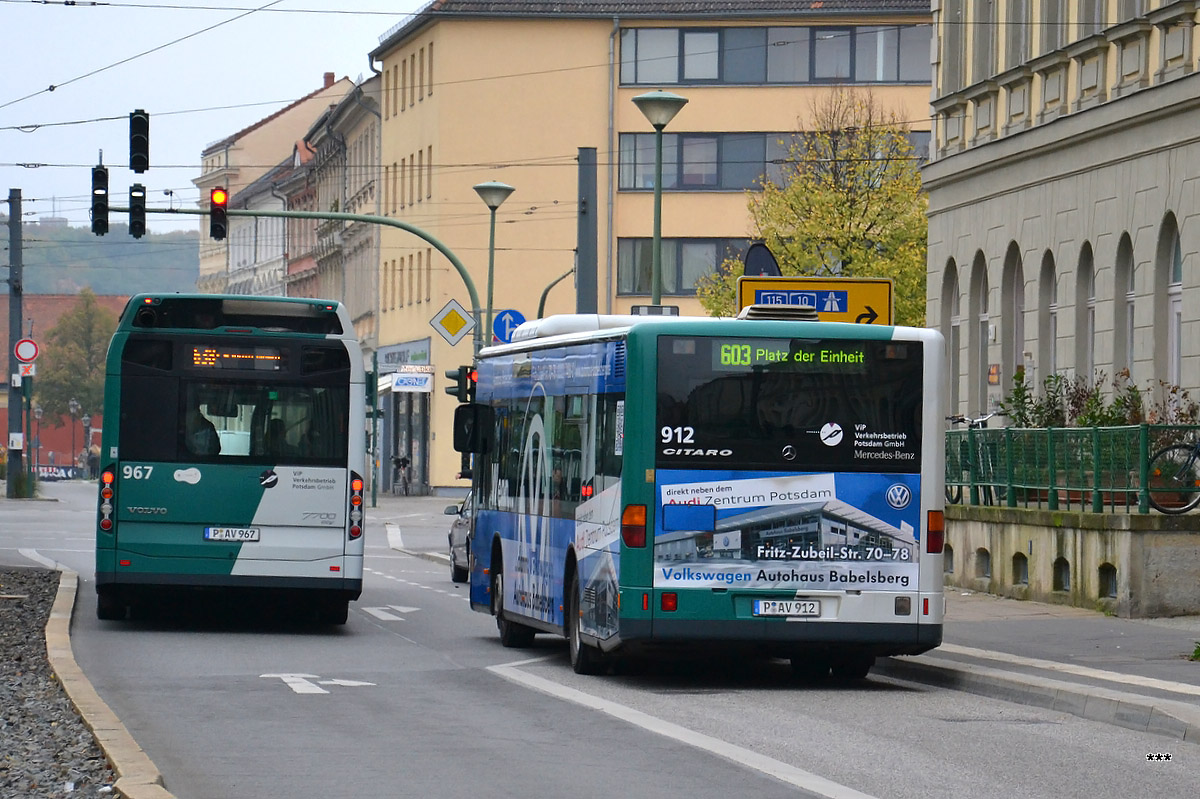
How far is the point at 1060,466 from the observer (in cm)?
2356

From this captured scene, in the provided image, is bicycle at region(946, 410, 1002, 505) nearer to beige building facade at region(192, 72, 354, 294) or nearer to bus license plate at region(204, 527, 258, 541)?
bus license plate at region(204, 527, 258, 541)

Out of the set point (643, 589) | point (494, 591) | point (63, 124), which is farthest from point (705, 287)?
point (643, 589)

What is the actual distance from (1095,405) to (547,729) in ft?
43.6

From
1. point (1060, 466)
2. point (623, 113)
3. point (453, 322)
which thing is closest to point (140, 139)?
point (453, 322)

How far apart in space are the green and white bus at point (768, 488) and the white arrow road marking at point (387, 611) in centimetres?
711

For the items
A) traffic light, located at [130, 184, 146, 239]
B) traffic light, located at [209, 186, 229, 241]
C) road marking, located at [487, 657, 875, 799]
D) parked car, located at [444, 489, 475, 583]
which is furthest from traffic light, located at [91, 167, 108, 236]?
road marking, located at [487, 657, 875, 799]

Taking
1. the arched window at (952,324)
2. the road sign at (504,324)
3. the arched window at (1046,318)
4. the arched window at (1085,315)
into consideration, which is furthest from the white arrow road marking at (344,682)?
the arched window at (952,324)

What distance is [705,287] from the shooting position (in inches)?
2489

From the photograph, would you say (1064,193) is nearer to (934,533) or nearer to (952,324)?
(952,324)

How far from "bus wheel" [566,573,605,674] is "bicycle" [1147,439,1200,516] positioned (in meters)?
7.11

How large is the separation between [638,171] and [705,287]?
904 centimetres

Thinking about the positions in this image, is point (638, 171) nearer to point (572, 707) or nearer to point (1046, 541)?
point (1046, 541)

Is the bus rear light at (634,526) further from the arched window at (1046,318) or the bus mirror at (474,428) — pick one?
the arched window at (1046,318)

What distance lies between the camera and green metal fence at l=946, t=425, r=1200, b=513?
21.6 m
